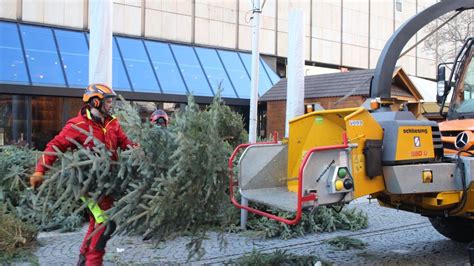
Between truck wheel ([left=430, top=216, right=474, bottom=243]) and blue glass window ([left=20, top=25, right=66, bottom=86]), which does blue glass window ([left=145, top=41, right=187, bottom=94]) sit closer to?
blue glass window ([left=20, top=25, right=66, bottom=86])

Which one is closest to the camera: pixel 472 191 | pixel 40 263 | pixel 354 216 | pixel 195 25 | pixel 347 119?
pixel 347 119

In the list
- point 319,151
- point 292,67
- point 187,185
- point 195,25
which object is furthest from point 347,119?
point 195,25

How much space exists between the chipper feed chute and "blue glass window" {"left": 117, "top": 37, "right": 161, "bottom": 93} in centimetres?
1122

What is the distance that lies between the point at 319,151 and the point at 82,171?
1.96 metres

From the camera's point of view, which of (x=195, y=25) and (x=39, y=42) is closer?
(x=39, y=42)

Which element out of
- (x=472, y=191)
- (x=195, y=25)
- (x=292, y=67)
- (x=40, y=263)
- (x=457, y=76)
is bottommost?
(x=40, y=263)

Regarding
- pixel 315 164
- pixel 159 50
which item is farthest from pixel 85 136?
pixel 159 50

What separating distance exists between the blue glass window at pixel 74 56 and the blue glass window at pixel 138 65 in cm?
135

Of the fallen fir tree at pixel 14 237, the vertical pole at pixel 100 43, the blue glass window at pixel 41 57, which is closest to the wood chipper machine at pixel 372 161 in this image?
the fallen fir tree at pixel 14 237

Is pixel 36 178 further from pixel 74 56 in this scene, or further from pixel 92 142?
pixel 74 56

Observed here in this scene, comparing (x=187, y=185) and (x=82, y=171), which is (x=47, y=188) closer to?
(x=82, y=171)

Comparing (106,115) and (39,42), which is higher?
(39,42)

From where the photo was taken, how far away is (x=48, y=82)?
14.5m

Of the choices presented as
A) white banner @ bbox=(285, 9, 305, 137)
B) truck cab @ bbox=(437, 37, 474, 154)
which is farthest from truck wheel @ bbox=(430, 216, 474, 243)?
white banner @ bbox=(285, 9, 305, 137)
